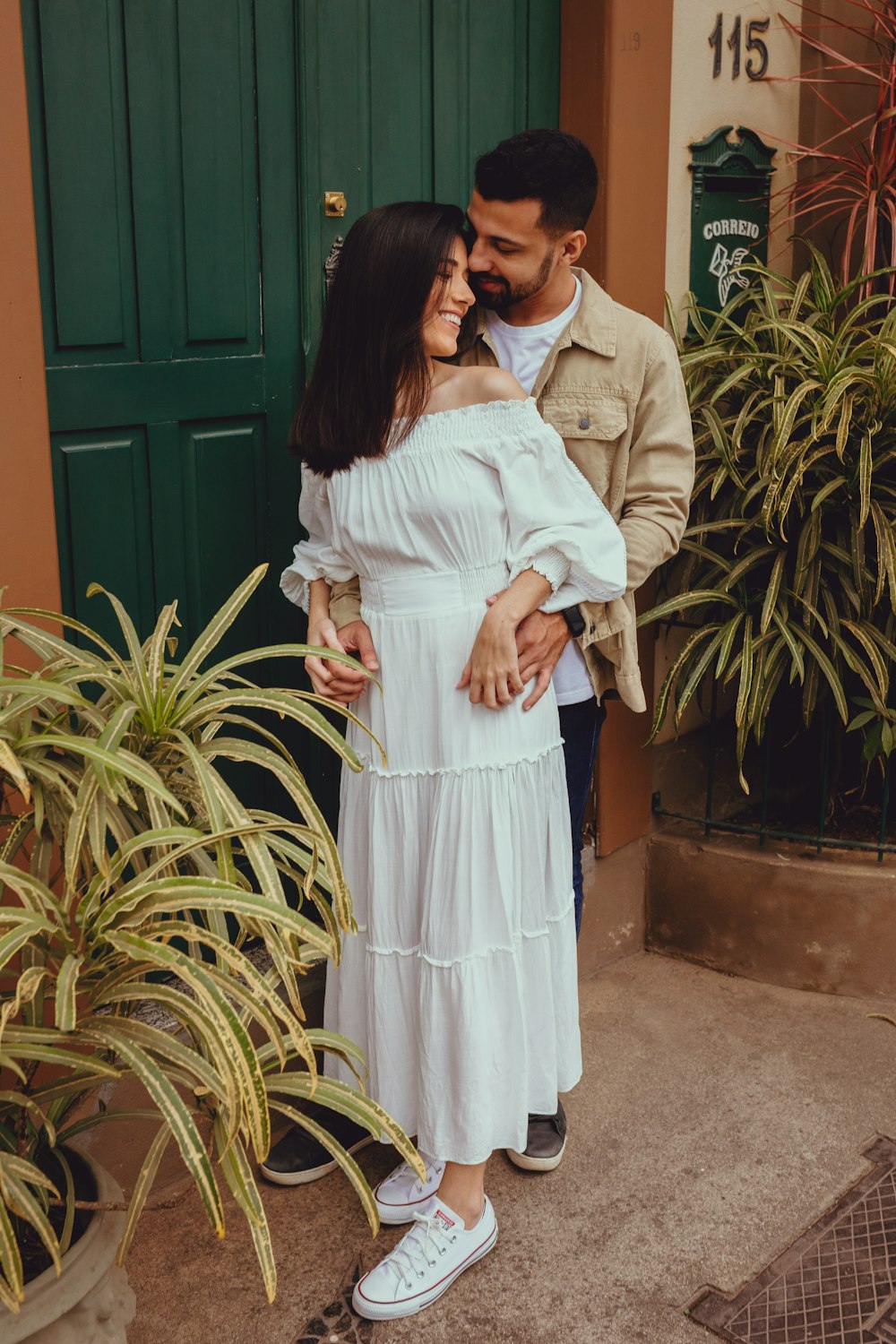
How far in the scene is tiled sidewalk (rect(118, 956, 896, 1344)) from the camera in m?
2.50

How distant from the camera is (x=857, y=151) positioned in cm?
387

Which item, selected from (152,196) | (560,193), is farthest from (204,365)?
(560,193)

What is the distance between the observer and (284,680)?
10.3ft

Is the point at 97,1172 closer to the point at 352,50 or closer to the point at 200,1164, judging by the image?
the point at 200,1164

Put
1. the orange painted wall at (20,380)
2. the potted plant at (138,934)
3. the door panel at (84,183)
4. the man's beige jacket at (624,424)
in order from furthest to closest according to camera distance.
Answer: the man's beige jacket at (624,424)
the door panel at (84,183)
the orange painted wall at (20,380)
the potted plant at (138,934)

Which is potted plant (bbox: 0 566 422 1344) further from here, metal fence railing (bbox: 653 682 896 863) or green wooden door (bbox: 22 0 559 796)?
metal fence railing (bbox: 653 682 896 863)

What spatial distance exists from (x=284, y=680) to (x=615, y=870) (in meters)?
1.16

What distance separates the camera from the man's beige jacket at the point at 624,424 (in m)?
2.78

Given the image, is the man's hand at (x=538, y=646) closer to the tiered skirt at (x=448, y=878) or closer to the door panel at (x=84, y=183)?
the tiered skirt at (x=448, y=878)

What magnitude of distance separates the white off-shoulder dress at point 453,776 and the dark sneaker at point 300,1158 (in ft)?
1.07

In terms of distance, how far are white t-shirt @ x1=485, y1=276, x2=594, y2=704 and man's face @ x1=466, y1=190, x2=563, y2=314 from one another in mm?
142

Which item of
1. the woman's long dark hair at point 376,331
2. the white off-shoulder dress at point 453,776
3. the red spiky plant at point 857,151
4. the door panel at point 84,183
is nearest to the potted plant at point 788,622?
the red spiky plant at point 857,151

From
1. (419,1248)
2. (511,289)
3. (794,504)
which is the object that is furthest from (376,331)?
(419,1248)

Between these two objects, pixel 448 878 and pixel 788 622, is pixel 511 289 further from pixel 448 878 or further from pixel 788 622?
pixel 788 622
